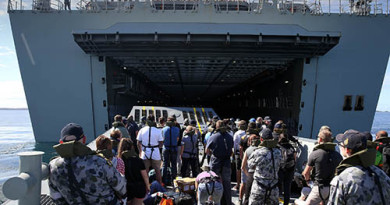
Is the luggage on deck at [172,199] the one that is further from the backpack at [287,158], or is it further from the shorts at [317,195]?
the backpack at [287,158]

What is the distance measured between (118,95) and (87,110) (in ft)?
10.6

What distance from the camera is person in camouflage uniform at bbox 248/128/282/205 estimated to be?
416 centimetres

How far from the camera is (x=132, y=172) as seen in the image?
3729 millimetres

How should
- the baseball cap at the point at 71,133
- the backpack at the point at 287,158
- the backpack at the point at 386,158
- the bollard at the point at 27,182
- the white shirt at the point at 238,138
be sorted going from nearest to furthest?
1. the bollard at the point at 27,182
2. the baseball cap at the point at 71,133
3. the backpack at the point at 386,158
4. the backpack at the point at 287,158
5. the white shirt at the point at 238,138

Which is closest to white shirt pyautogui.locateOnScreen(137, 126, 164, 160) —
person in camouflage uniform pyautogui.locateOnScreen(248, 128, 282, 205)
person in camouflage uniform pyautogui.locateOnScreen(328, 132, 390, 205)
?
person in camouflage uniform pyautogui.locateOnScreen(248, 128, 282, 205)

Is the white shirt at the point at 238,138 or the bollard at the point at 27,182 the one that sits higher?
the bollard at the point at 27,182

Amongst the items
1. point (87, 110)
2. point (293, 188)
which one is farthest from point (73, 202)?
point (87, 110)

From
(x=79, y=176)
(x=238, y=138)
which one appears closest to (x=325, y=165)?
(x=79, y=176)

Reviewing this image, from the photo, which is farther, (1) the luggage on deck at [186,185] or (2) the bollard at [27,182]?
(1) the luggage on deck at [186,185]

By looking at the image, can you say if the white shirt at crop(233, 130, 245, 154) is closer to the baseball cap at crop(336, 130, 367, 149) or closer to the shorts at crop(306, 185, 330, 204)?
the shorts at crop(306, 185, 330, 204)

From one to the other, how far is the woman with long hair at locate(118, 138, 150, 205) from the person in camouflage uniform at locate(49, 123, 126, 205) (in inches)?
44.1

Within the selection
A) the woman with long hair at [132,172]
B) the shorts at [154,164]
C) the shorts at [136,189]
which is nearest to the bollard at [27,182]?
the woman with long hair at [132,172]

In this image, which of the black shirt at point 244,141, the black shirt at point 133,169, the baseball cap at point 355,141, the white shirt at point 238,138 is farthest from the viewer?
the white shirt at point 238,138

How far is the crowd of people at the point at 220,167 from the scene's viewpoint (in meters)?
2.37
